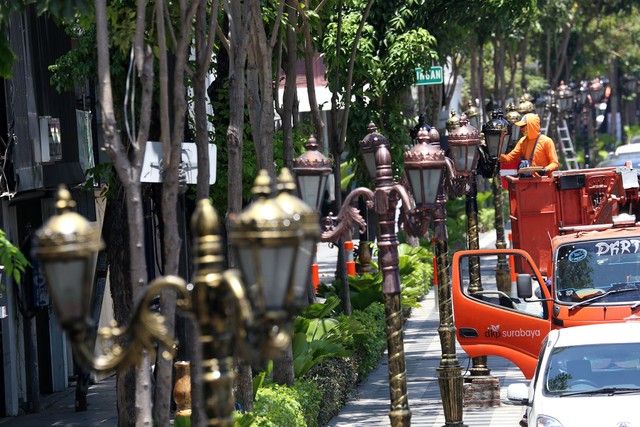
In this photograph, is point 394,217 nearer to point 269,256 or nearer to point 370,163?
point 370,163

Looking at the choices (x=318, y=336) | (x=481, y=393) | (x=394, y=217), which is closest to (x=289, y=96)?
(x=318, y=336)

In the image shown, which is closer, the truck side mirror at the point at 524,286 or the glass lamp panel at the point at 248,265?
the glass lamp panel at the point at 248,265

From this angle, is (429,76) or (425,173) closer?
(425,173)

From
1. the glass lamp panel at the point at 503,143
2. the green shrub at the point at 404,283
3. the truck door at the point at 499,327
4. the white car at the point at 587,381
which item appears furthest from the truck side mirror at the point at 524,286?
the glass lamp panel at the point at 503,143

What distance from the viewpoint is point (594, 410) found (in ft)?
35.3

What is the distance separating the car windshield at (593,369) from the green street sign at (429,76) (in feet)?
37.7

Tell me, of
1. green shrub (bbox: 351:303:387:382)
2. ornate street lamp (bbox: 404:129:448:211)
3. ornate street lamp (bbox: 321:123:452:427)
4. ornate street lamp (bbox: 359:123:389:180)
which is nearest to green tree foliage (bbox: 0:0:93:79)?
ornate street lamp (bbox: 321:123:452:427)

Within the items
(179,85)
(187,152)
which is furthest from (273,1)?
(179,85)

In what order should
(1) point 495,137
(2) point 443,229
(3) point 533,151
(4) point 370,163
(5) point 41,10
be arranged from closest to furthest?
(5) point 41,10 → (4) point 370,163 → (2) point 443,229 → (3) point 533,151 → (1) point 495,137

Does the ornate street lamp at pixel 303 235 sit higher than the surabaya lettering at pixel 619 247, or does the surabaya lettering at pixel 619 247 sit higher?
the ornate street lamp at pixel 303 235

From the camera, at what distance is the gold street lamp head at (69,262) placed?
4820 mm

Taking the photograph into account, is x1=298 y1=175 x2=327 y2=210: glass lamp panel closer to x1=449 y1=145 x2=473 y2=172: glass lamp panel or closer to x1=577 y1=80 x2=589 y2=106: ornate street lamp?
x1=449 y1=145 x2=473 y2=172: glass lamp panel

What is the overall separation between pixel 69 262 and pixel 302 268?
2.93 ft

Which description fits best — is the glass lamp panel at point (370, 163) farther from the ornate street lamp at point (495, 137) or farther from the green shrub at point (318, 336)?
the ornate street lamp at point (495, 137)
